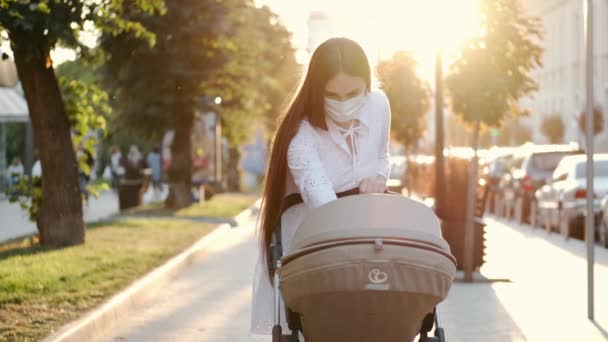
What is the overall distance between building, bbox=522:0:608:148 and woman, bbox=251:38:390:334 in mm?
73927

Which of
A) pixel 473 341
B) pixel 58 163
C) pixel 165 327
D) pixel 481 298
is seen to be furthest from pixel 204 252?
pixel 473 341

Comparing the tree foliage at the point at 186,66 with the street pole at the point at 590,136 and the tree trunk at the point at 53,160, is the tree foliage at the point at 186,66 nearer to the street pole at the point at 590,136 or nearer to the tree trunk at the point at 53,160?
the tree trunk at the point at 53,160

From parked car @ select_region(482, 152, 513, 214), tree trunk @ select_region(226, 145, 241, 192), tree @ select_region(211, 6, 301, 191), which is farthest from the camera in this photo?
tree trunk @ select_region(226, 145, 241, 192)

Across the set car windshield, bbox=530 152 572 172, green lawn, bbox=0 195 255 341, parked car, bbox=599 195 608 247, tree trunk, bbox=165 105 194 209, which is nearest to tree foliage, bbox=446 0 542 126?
green lawn, bbox=0 195 255 341

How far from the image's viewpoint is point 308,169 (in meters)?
5.24

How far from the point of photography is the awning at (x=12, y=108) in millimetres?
40125

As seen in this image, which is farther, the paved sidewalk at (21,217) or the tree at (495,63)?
the paved sidewalk at (21,217)

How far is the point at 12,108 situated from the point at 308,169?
37.9 meters

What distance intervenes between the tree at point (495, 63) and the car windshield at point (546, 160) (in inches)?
566

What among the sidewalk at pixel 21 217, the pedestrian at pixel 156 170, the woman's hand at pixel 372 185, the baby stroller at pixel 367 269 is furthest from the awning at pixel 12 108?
the baby stroller at pixel 367 269

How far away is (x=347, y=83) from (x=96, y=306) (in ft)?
20.2

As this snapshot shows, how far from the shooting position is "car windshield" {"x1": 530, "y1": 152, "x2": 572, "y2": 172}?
30750 millimetres

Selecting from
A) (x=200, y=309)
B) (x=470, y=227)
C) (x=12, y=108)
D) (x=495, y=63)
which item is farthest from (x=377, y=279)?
(x=12, y=108)

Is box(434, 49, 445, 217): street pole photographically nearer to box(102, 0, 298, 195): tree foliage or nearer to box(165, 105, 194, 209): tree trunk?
box(102, 0, 298, 195): tree foliage
